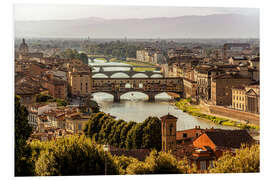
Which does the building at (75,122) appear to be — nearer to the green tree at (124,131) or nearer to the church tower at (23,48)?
the green tree at (124,131)

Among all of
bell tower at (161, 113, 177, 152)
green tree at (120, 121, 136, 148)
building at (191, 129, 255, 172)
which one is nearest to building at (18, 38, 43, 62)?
green tree at (120, 121, 136, 148)

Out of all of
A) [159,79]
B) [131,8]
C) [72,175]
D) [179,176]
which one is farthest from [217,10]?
[72,175]

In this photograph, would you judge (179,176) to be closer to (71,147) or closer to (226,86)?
(71,147)

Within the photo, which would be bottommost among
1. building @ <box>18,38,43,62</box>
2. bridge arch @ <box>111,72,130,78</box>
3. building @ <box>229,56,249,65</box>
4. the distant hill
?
bridge arch @ <box>111,72,130,78</box>

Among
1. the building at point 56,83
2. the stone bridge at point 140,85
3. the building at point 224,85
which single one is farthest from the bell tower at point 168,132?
the building at point 56,83

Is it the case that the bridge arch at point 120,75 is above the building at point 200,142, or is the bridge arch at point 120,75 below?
above

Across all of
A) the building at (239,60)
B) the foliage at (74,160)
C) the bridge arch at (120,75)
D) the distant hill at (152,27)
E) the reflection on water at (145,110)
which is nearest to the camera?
the foliage at (74,160)

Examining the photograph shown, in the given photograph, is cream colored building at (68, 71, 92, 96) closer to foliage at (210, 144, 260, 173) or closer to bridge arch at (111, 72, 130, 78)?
bridge arch at (111, 72, 130, 78)
